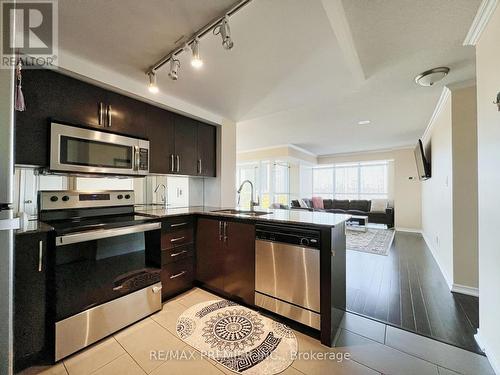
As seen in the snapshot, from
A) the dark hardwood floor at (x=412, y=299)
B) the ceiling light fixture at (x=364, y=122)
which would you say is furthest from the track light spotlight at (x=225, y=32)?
the ceiling light fixture at (x=364, y=122)

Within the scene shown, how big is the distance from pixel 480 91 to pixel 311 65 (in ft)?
4.23

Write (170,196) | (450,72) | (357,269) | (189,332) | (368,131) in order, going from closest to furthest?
(189,332) → (450,72) → (170,196) → (357,269) → (368,131)

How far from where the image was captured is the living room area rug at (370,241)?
4.10 m

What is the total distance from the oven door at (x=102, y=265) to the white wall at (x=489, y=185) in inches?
101

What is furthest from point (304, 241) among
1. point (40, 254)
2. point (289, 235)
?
point (40, 254)

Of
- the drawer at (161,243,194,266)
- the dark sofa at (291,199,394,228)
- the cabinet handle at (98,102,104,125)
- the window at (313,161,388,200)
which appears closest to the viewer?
the cabinet handle at (98,102,104,125)

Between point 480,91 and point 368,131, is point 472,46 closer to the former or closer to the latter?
point 480,91

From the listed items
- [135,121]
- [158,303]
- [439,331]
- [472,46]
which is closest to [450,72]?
[472,46]

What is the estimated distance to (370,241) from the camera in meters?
4.72

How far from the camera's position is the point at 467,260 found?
2436 millimetres

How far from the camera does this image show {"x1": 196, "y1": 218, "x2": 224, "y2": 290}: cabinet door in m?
2.27

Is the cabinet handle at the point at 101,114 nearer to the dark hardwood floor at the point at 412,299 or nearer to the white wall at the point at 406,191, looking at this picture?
the dark hardwood floor at the point at 412,299

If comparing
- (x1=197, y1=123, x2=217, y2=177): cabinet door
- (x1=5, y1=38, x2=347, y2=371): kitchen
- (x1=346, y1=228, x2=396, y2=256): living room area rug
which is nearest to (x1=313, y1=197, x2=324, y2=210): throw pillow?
(x1=346, y1=228, x2=396, y2=256): living room area rug

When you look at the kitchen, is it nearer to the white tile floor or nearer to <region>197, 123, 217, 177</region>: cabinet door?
the white tile floor
